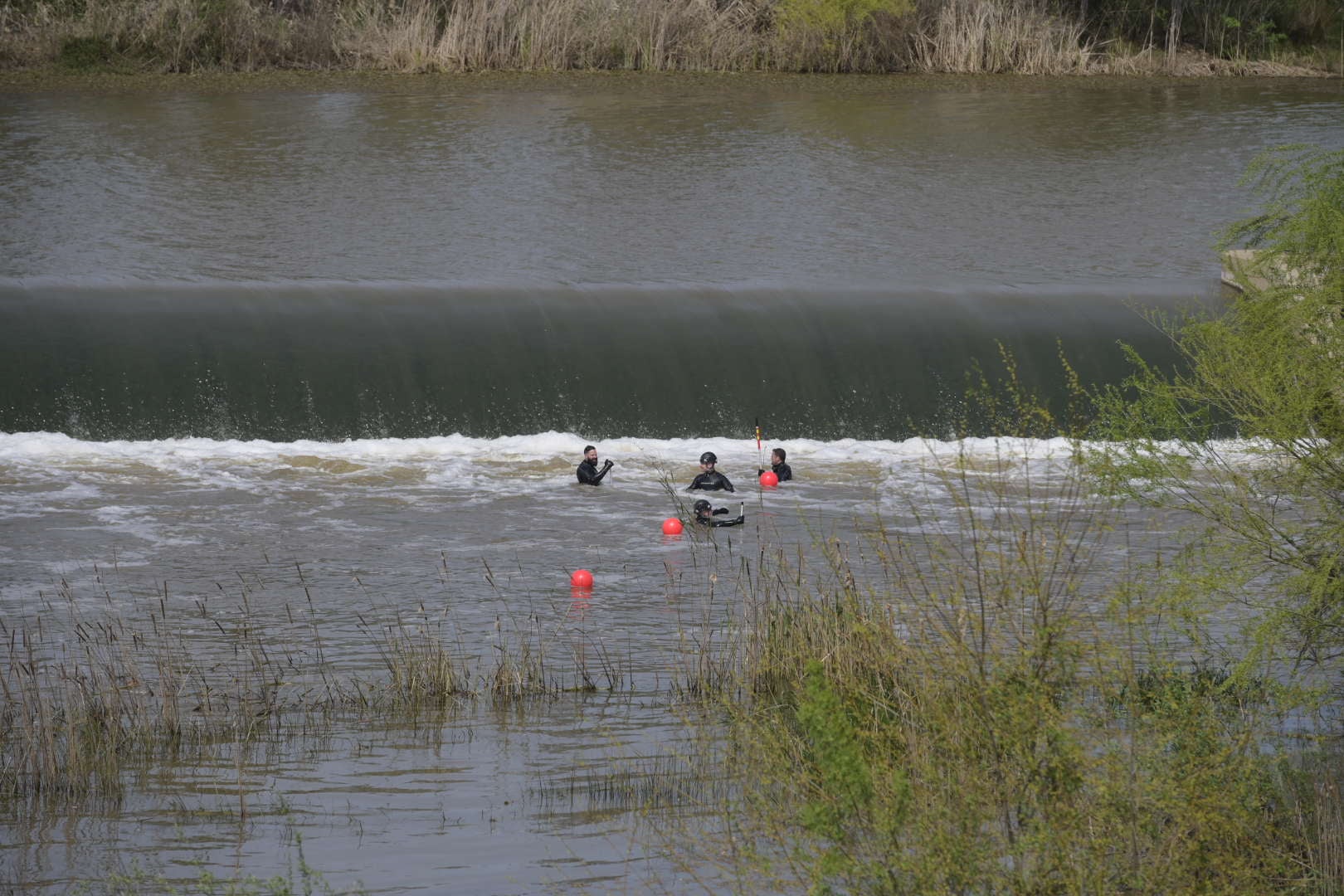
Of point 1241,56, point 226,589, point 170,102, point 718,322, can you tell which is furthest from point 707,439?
point 1241,56

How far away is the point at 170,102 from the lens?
29.3 m

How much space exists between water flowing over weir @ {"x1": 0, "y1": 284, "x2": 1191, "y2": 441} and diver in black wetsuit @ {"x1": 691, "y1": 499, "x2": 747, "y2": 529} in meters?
3.84

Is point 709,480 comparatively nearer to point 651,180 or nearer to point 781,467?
point 781,467

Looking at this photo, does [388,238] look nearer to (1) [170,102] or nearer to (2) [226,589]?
(1) [170,102]

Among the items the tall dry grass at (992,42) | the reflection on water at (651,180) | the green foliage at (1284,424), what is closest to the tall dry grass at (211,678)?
the green foliage at (1284,424)

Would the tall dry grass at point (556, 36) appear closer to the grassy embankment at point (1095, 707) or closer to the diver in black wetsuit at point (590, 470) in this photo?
the diver in black wetsuit at point (590, 470)

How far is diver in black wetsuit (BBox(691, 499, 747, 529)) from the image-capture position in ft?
48.2

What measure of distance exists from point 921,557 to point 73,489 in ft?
28.5

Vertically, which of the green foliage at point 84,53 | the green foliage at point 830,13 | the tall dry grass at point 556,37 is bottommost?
the green foliage at point 84,53

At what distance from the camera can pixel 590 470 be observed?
55.2 ft

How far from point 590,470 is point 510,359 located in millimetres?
3169

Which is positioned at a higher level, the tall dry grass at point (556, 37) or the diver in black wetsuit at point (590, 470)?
the tall dry grass at point (556, 37)

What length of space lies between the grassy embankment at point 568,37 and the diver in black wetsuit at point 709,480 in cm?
1708

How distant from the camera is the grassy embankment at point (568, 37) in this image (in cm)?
3148
